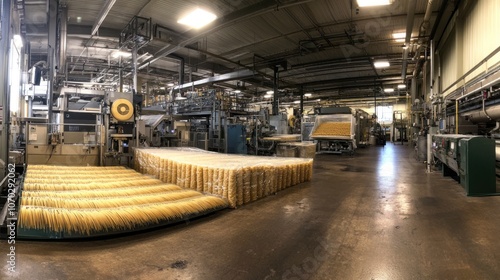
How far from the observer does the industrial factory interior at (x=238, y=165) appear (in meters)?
2.16

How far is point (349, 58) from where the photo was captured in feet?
37.5

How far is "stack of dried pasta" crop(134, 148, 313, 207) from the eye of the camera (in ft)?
11.7

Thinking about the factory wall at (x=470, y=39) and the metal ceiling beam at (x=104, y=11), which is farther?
the metal ceiling beam at (x=104, y=11)

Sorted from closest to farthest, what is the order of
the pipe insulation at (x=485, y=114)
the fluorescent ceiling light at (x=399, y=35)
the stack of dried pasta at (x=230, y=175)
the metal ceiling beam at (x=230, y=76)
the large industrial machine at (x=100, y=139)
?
the stack of dried pasta at (x=230, y=175) → the pipe insulation at (x=485, y=114) → the large industrial machine at (x=100, y=139) → the fluorescent ceiling light at (x=399, y=35) → the metal ceiling beam at (x=230, y=76)

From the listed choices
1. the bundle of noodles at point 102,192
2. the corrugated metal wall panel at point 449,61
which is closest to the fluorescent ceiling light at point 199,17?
the bundle of noodles at point 102,192

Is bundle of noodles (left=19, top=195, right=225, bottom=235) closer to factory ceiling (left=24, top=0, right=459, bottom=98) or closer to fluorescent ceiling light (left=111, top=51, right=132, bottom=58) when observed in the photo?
factory ceiling (left=24, top=0, right=459, bottom=98)

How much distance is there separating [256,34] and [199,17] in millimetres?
2608

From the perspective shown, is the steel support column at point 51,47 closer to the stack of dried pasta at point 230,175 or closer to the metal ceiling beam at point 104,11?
the metal ceiling beam at point 104,11

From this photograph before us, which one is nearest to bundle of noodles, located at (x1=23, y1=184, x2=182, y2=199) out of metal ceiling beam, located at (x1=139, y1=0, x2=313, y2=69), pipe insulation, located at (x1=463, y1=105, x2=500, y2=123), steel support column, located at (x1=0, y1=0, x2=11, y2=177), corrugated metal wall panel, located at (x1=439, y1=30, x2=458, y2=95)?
steel support column, located at (x1=0, y1=0, x2=11, y2=177)

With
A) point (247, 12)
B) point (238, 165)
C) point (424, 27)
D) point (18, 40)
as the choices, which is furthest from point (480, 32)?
point (18, 40)

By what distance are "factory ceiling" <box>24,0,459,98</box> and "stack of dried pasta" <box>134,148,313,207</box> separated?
449cm

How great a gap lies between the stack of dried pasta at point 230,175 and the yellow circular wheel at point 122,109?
159 cm

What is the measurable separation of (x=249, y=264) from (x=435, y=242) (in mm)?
1777

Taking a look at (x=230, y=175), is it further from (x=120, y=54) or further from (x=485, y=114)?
(x=120, y=54)
